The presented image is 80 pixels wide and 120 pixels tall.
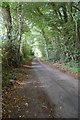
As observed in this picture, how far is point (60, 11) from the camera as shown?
24.1 metres

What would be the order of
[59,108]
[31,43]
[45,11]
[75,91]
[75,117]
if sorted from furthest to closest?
[31,43] < [45,11] < [75,91] < [59,108] < [75,117]

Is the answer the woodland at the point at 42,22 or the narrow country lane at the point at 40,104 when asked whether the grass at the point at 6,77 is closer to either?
the narrow country lane at the point at 40,104

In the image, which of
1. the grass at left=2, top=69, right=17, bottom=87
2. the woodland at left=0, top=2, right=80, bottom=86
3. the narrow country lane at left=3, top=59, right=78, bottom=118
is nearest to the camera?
the narrow country lane at left=3, top=59, right=78, bottom=118

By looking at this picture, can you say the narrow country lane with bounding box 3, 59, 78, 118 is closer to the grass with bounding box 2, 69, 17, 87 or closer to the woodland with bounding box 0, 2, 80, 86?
the grass with bounding box 2, 69, 17, 87

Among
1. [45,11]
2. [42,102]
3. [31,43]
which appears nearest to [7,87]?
[42,102]

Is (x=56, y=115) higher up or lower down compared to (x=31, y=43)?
lower down

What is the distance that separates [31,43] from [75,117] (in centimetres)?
5401

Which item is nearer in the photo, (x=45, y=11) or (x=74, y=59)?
(x=74, y=59)

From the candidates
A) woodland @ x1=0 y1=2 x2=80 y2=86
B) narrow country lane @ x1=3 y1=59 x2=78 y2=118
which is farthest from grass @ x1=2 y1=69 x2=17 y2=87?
woodland @ x1=0 y1=2 x2=80 y2=86

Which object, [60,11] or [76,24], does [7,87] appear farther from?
[60,11]

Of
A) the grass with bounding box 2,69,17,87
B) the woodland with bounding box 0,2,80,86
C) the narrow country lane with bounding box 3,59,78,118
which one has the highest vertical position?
the woodland with bounding box 0,2,80,86

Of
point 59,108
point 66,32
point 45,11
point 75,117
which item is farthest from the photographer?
point 45,11

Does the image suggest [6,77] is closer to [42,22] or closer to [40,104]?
[40,104]

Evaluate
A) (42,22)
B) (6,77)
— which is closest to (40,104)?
(6,77)
